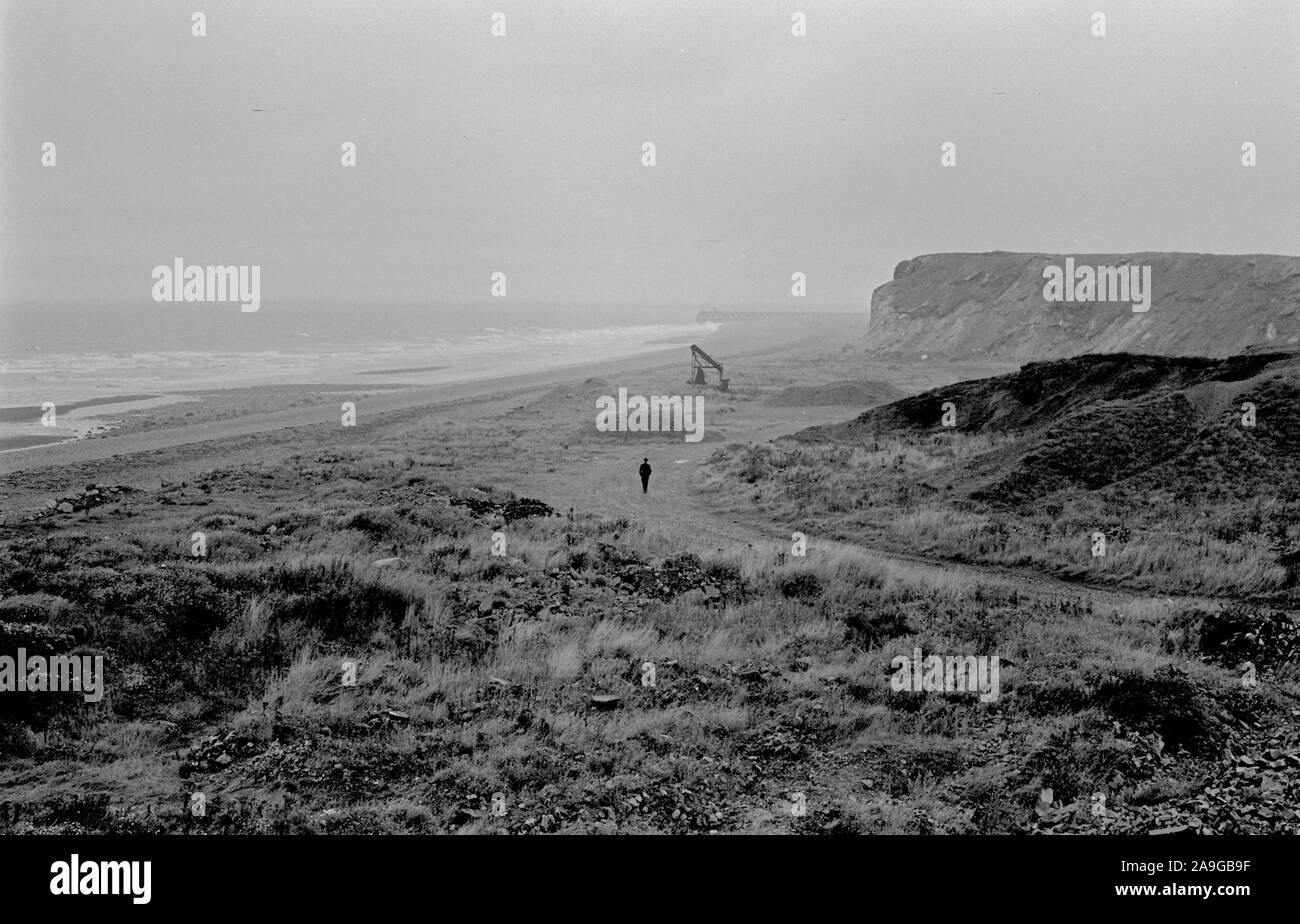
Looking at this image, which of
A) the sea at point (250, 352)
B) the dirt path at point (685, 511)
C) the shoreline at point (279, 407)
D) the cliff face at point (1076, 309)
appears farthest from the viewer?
the cliff face at point (1076, 309)

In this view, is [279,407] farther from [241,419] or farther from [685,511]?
[685,511]

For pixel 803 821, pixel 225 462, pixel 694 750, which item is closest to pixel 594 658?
pixel 694 750

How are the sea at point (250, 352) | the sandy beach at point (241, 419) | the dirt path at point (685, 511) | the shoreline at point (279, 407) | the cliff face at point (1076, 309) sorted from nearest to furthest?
1. the dirt path at point (685, 511)
2. the sandy beach at point (241, 419)
3. the shoreline at point (279, 407)
4. the sea at point (250, 352)
5. the cliff face at point (1076, 309)

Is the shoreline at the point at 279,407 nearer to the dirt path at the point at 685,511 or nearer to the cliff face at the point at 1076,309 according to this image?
the dirt path at the point at 685,511

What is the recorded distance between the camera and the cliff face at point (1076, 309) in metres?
62.5

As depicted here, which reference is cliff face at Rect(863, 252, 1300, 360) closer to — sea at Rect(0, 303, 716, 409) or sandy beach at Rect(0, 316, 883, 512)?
sandy beach at Rect(0, 316, 883, 512)

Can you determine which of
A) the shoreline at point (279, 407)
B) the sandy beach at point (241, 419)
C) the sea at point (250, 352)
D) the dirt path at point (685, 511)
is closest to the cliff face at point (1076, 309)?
the sandy beach at point (241, 419)

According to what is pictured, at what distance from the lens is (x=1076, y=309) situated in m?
82.1

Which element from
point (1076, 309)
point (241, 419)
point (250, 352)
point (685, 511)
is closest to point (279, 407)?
point (241, 419)

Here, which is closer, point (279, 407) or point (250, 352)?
point (279, 407)

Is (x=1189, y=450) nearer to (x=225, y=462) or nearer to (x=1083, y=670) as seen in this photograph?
(x=1083, y=670)

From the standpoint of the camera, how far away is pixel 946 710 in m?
10.0

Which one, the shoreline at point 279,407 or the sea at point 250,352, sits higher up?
the sea at point 250,352

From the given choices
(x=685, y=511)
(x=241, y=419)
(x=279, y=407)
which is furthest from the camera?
(x=279, y=407)
